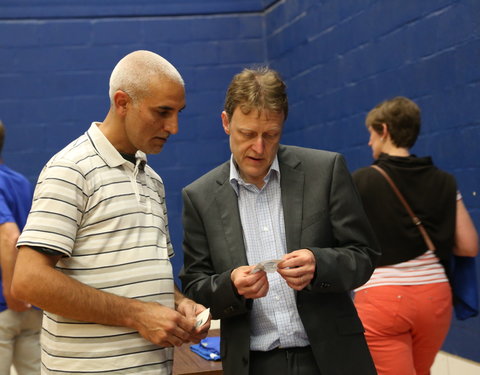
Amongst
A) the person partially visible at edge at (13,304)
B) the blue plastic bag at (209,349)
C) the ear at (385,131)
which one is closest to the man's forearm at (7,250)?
the person partially visible at edge at (13,304)

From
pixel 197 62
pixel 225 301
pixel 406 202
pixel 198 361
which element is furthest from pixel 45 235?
pixel 197 62

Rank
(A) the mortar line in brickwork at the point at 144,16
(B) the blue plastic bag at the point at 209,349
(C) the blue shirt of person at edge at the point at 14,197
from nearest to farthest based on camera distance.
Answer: (B) the blue plastic bag at the point at 209,349 < (C) the blue shirt of person at edge at the point at 14,197 < (A) the mortar line in brickwork at the point at 144,16

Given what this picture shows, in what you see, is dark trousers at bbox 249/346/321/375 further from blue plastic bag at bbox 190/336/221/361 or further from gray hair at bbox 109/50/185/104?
gray hair at bbox 109/50/185/104

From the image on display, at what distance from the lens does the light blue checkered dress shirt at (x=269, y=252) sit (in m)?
2.00

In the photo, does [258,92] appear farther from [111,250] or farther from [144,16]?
[144,16]

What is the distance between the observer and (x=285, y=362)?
1994 millimetres

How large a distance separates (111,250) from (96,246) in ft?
0.14

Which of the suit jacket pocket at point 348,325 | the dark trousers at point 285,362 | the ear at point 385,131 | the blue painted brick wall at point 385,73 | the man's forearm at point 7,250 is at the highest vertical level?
the blue painted brick wall at point 385,73

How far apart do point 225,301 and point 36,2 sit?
202 inches

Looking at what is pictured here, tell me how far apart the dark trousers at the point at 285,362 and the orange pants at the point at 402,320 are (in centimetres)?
94

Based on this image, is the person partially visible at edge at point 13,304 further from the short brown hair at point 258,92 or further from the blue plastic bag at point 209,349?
the short brown hair at point 258,92

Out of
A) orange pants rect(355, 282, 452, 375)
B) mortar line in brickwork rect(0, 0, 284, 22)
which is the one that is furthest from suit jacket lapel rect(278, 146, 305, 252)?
mortar line in brickwork rect(0, 0, 284, 22)

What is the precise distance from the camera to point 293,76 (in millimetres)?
6086

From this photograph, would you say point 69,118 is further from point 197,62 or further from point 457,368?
point 457,368
